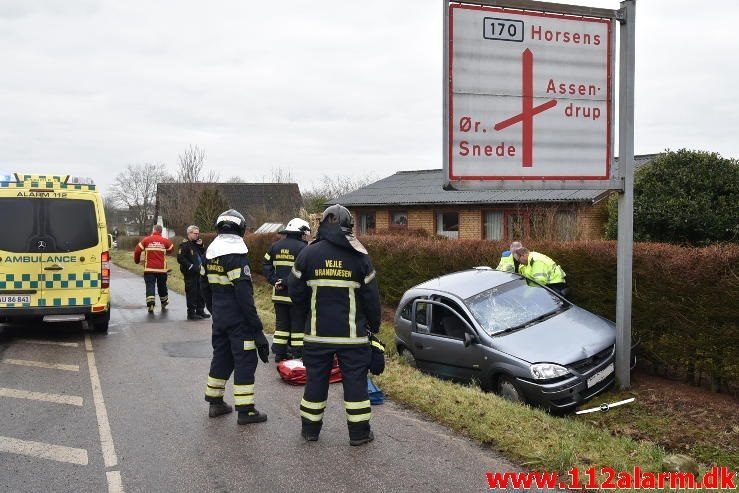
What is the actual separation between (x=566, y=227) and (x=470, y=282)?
898 centimetres

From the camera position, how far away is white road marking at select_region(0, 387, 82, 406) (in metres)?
6.94

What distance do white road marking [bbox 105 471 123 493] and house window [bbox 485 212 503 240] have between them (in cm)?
2004

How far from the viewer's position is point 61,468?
16.4ft

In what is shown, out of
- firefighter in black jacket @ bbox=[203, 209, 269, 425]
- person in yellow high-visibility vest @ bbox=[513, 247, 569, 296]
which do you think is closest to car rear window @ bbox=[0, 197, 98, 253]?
firefighter in black jacket @ bbox=[203, 209, 269, 425]

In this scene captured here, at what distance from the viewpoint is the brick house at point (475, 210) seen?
18.0 meters

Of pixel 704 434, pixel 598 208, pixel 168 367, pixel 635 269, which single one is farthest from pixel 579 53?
pixel 598 208

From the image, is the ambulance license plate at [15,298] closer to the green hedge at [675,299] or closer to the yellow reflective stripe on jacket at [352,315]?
the yellow reflective stripe on jacket at [352,315]

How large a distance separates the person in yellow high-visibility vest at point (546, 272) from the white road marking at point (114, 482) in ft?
19.9

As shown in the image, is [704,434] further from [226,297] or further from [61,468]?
[61,468]

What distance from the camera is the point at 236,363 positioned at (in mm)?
6109

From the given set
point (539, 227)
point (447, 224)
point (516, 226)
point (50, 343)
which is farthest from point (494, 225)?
point (50, 343)

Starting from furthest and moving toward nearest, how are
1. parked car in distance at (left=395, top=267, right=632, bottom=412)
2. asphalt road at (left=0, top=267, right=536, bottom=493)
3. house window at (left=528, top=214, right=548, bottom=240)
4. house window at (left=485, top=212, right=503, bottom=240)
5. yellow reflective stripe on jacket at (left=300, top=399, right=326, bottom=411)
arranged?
1. house window at (left=485, top=212, right=503, bottom=240)
2. house window at (left=528, top=214, right=548, bottom=240)
3. parked car in distance at (left=395, top=267, right=632, bottom=412)
4. yellow reflective stripe on jacket at (left=300, top=399, right=326, bottom=411)
5. asphalt road at (left=0, top=267, right=536, bottom=493)

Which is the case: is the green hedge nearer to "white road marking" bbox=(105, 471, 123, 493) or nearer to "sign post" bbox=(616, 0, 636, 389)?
"sign post" bbox=(616, 0, 636, 389)

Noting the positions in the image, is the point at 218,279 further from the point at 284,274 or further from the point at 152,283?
the point at 152,283
